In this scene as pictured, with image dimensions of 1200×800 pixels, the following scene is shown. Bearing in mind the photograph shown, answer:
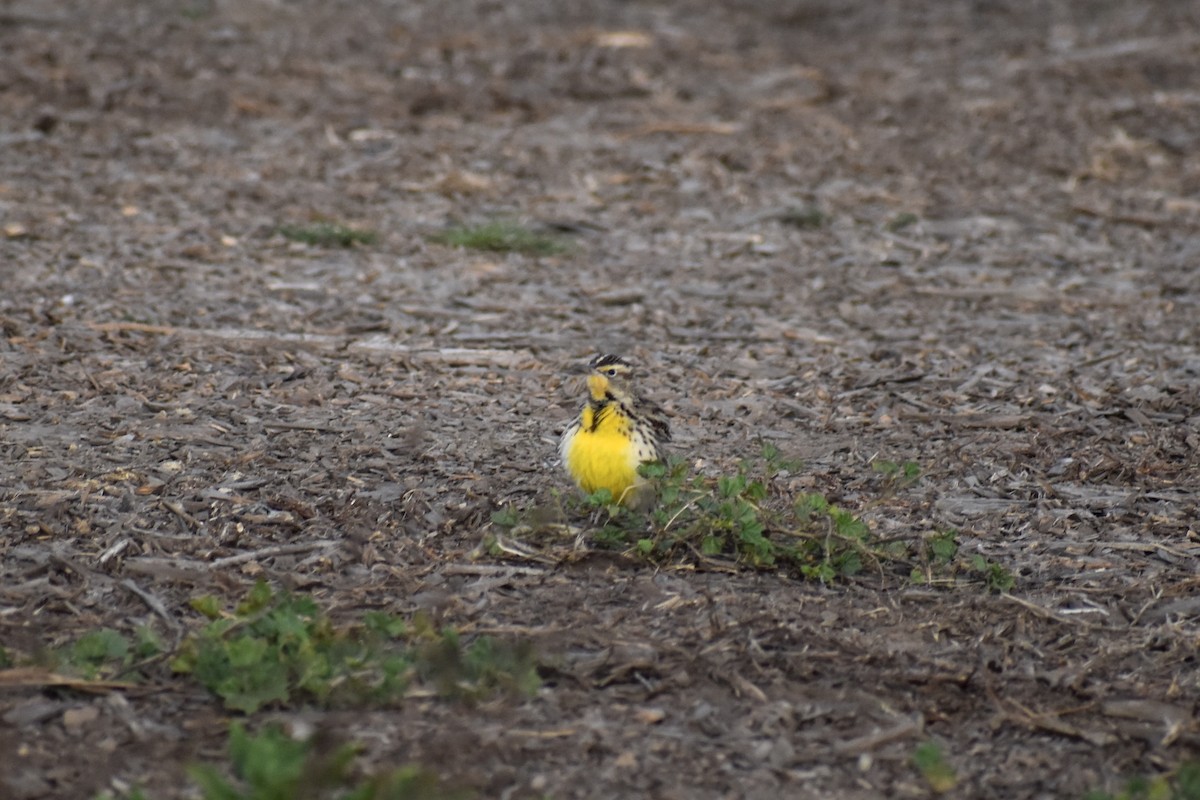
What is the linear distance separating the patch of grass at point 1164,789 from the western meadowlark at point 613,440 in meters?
2.41

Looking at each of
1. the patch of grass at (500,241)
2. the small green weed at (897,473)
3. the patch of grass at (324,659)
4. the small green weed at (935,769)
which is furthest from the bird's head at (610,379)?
the patch of grass at (500,241)

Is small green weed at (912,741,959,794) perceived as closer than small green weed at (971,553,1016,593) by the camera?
Yes

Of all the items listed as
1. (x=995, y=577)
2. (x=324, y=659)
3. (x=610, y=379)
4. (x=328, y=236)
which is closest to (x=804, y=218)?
(x=328, y=236)

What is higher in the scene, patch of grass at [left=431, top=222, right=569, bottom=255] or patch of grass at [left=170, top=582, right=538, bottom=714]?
patch of grass at [left=431, top=222, right=569, bottom=255]

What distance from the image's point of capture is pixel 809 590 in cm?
599

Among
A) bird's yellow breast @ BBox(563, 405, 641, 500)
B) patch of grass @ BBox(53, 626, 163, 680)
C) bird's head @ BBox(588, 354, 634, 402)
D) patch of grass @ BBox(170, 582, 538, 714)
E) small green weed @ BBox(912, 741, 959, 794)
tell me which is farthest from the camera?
bird's head @ BBox(588, 354, 634, 402)

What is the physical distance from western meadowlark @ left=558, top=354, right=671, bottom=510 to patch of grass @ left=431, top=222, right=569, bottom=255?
13.4 ft

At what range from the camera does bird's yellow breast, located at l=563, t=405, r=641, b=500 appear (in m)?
6.37

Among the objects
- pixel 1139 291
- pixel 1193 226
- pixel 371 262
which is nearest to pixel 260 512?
pixel 371 262

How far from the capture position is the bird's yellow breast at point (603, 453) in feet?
20.9

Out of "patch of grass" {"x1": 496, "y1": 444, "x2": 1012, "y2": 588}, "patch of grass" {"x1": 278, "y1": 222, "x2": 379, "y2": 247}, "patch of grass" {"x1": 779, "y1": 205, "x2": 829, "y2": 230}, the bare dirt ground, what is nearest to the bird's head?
"patch of grass" {"x1": 496, "y1": 444, "x2": 1012, "y2": 588}

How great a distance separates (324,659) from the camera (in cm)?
498

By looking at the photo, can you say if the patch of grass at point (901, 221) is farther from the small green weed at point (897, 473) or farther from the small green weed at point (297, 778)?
the small green weed at point (297, 778)

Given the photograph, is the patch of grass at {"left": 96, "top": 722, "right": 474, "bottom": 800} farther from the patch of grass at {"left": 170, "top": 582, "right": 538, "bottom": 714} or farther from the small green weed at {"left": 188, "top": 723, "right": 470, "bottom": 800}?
the patch of grass at {"left": 170, "top": 582, "right": 538, "bottom": 714}
